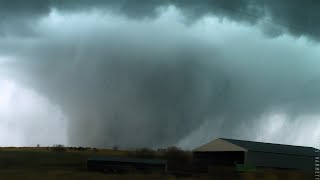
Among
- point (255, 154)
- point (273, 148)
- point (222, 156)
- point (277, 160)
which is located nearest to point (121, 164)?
point (255, 154)

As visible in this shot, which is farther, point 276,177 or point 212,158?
point 212,158

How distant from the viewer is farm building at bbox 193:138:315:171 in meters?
82.9

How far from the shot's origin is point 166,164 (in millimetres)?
60062

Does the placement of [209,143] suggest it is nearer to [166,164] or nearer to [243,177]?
[166,164]

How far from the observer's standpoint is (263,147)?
88.4 m

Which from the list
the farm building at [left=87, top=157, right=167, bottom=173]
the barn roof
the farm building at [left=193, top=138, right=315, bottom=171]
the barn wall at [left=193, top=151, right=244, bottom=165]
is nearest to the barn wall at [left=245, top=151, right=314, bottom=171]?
the farm building at [left=193, top=138, right=315, bottom=171]

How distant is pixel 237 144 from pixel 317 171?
5497 centimetres

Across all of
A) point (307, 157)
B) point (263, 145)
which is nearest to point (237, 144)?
point (263, 145)

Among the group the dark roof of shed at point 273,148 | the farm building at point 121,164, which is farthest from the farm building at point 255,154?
the farm building at point 121,164

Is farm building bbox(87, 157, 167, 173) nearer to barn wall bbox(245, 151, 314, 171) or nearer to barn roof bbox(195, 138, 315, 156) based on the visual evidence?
barn wall bbox(245, 151, 314, 171)

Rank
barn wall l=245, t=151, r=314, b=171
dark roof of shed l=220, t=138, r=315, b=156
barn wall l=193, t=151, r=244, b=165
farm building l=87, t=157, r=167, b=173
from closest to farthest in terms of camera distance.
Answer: farm building l=87, t=157, r=167, b=173
barn wall l=245, t=151, r=314, b=171
dark roof of shed l=220, t=138, r=315, b=156
barn wall l=193, t=151, r=244, b=165

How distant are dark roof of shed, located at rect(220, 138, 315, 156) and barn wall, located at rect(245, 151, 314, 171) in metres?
0.83

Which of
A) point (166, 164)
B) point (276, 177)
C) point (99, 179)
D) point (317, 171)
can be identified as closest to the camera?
point (99, 179)

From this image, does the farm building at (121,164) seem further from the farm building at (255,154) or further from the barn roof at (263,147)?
the barn roof at (263,147)
